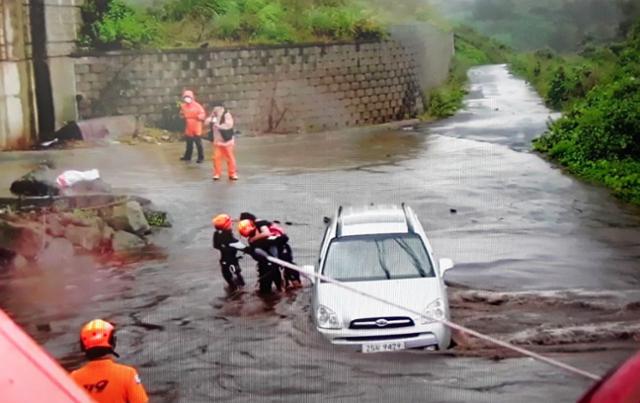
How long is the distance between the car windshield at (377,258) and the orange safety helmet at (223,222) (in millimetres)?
618

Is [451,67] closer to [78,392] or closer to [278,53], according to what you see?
[278,53]

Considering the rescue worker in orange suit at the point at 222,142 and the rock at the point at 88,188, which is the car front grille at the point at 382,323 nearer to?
the rescue worker in orange suit at the point at 222,142

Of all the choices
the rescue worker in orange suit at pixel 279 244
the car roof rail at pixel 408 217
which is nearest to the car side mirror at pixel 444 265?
the car roof rail at pixel 408 217

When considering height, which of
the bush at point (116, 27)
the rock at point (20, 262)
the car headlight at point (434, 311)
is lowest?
the car headlight at point (434, 311)

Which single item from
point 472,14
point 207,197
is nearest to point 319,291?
point 207,197

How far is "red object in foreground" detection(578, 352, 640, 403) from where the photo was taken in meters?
1.93

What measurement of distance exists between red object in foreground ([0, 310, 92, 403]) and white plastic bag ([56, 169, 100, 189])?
159 inches

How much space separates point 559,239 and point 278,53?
79.7 inches

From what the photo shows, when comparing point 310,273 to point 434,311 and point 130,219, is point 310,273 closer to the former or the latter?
point 434,311

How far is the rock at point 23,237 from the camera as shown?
18.9 ft

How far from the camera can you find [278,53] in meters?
6.25

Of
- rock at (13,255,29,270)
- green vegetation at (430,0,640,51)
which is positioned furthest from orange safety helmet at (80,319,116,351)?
green vegetation at (430,0,640,51)

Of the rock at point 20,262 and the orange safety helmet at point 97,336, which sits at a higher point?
the orange safety helmet at point 97,336

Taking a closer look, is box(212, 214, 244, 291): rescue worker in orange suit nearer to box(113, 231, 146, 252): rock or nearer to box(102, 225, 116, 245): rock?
box(113, 231, 146, 252): rock
